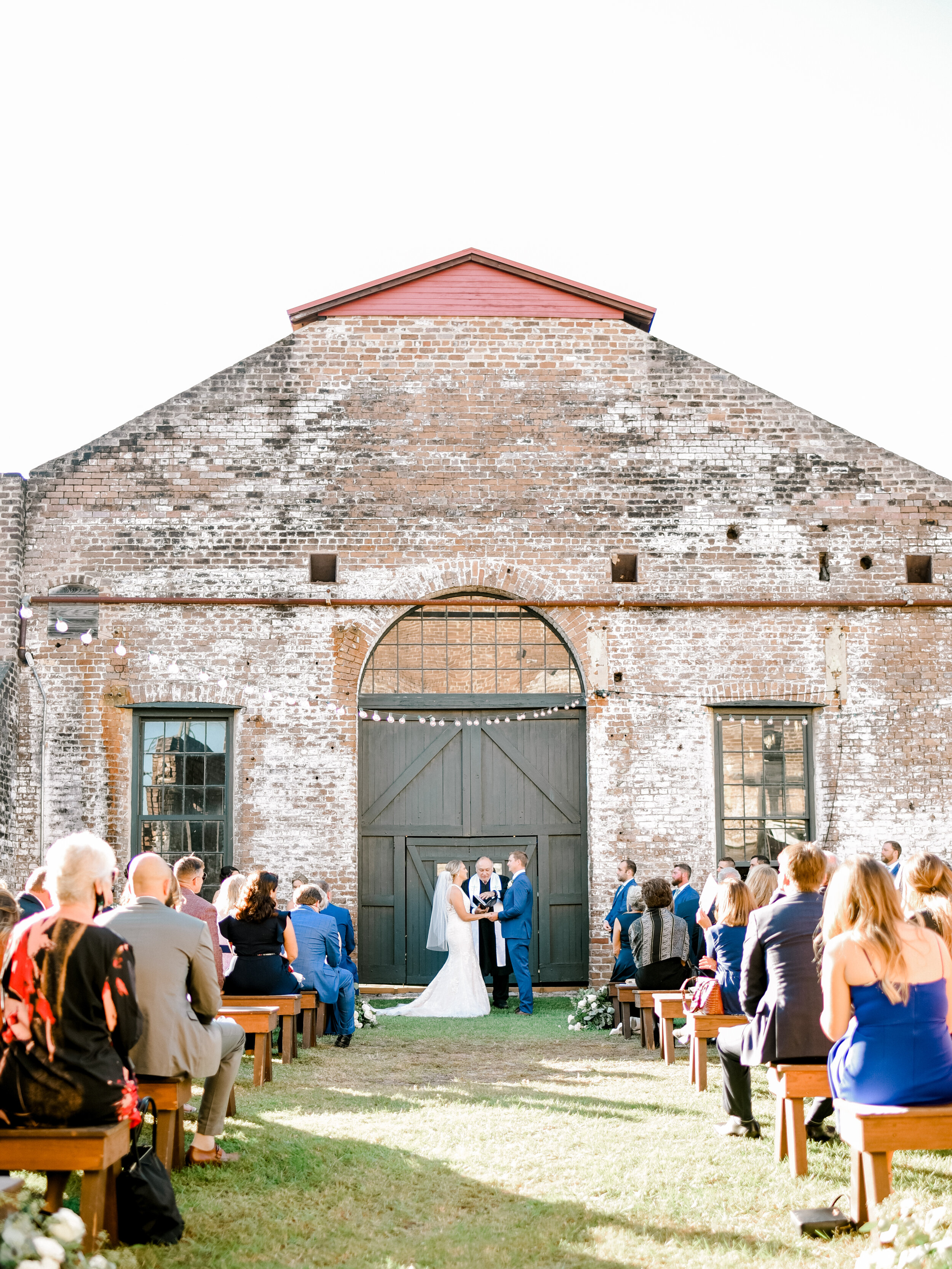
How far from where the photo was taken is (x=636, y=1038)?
1093cm

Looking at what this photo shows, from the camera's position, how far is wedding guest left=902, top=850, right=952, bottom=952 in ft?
18.2

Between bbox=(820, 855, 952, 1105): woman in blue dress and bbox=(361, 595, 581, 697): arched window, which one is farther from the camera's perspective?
bbox=(361, 595, 581, 697): arched window

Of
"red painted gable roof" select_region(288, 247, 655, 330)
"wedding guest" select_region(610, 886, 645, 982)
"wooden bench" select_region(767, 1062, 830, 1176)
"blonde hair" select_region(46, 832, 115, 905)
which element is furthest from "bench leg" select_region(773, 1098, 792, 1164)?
"red painted gable roof" select_region(288, 247, 655, 330)

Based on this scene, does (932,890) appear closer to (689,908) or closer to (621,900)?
(689,908)

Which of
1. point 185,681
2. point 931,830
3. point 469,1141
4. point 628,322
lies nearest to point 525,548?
point 628,322

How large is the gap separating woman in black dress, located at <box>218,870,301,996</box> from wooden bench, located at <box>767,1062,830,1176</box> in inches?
165

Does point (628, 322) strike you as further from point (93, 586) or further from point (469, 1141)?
point (469, 1141)

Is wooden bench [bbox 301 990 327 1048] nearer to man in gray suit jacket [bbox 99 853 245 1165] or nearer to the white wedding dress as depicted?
the white wedding dress

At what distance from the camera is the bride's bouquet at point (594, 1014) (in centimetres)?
1164

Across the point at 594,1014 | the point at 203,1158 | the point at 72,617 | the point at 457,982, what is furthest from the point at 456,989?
the point at 203,1158

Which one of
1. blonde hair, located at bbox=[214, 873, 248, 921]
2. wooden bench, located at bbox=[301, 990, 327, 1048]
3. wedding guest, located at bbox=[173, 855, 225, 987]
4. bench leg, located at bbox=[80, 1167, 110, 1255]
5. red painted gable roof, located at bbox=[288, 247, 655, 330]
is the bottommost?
wooden bench, located at bbox=[301, 990, 327, 1048]

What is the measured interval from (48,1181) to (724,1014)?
15.3 feet

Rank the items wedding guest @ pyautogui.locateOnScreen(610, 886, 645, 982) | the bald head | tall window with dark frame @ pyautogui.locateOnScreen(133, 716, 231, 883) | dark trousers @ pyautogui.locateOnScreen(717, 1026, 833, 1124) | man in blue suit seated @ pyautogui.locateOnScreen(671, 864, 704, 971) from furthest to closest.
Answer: tall window with dark frame @ pyautogui.locateOnScreen(133, 716, 231, 883) < man in blue suit seated @ pyautogui.locateOnScreen(671, 864, 704, 971) < wedding guest @ pyautogui.locateOnScreen(610, 886, 645, 982) < dark trousers @ pyautogui.locateOnScreen(717, 1026, 833, 1124) < the bald head

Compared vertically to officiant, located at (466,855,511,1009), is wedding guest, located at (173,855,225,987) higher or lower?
higher
